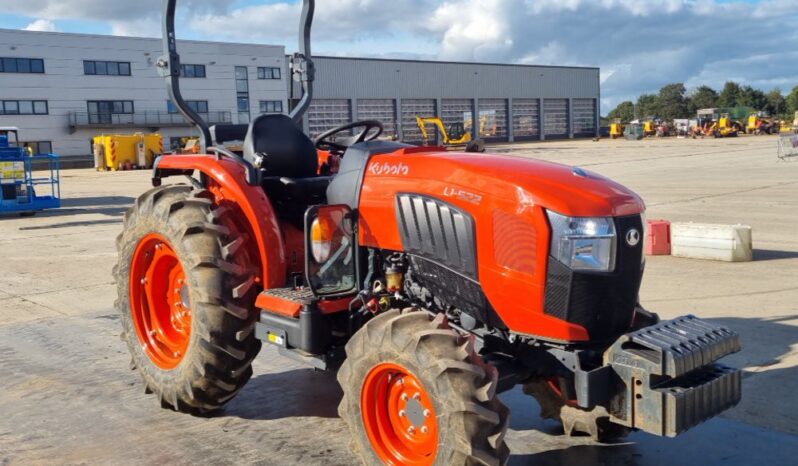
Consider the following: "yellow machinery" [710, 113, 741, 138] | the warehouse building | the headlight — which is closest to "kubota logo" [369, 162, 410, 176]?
the headlight

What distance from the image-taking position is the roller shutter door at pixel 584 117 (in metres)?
74.1

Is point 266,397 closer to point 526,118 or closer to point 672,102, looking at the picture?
point 526,118

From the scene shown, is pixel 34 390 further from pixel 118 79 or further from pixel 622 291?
pixel 118 79

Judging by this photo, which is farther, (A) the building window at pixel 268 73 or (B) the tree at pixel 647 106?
(B) the tree at pixel 647 106

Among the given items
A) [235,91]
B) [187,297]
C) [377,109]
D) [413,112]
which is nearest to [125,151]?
[235,91]

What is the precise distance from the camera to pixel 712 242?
8.86m

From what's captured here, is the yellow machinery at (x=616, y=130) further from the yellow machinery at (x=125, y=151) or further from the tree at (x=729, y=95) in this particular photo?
the yellow machinery at (x=125, y=151)

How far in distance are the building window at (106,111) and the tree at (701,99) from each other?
61.9m

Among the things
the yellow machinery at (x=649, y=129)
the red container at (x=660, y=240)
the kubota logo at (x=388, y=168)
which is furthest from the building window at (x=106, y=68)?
the kubota logo at (x=388, y=168)

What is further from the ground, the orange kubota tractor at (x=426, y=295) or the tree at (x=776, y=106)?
the tree at (x=776, y=106)

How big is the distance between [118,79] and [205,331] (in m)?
50.2

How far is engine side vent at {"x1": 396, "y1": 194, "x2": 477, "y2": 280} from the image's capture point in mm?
3451

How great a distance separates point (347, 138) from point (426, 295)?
183 cm

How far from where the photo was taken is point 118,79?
5012 cm
